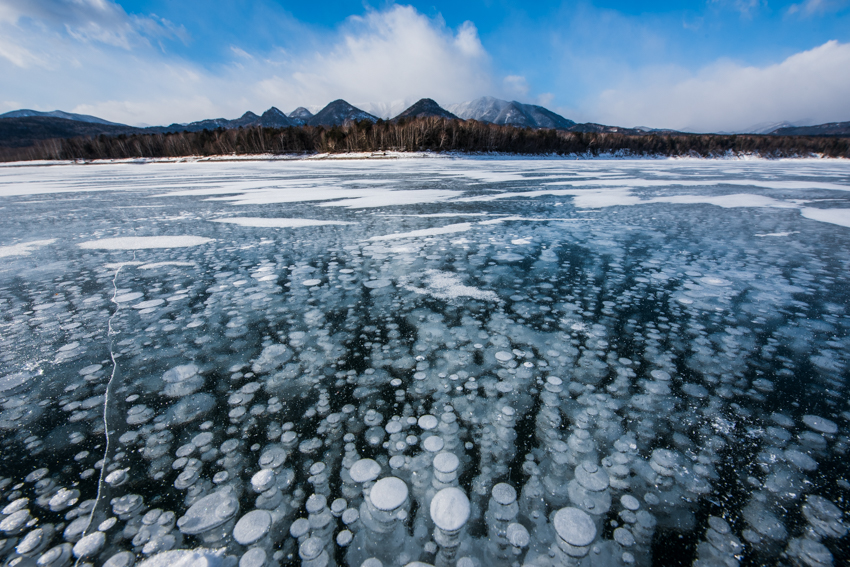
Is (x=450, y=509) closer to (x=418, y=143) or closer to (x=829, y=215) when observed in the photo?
(x=829, y=215)

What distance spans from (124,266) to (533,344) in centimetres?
355

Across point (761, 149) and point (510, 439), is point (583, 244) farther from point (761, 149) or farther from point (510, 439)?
point (761, 149)

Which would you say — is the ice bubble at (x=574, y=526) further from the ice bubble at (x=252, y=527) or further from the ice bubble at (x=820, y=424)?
the ice bubble at (x=820, y=424)

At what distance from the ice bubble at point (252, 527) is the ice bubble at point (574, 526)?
2.70ft

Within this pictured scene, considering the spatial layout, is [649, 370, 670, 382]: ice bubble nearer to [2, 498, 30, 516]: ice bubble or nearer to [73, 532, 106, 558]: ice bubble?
[73, 532, 106, 558]: ice bubble

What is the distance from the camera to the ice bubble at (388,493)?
3.32ft

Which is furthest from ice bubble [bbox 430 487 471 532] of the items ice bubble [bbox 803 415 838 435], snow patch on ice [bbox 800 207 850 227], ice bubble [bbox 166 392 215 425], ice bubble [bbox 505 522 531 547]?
snow patch on ice [bbox 800 207 850 227]

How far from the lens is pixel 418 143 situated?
1586 inches

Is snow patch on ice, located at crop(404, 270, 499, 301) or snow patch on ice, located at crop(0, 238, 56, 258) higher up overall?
snow patch on ice, located at crop(0, 238, 56, 258)

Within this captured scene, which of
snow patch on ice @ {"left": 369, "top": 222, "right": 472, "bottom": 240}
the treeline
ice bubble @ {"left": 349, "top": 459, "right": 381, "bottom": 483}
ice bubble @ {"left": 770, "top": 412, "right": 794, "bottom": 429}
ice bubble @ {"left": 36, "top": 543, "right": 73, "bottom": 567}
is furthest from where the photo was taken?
the treeline

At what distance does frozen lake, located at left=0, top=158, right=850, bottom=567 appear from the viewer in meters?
0.94

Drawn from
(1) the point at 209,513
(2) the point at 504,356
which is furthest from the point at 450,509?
(2) the point at 504,356

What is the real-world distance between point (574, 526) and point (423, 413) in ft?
2.01

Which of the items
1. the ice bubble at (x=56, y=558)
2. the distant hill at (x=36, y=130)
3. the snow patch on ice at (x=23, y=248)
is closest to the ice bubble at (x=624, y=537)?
the ice bubble at (x=56, y=558)
